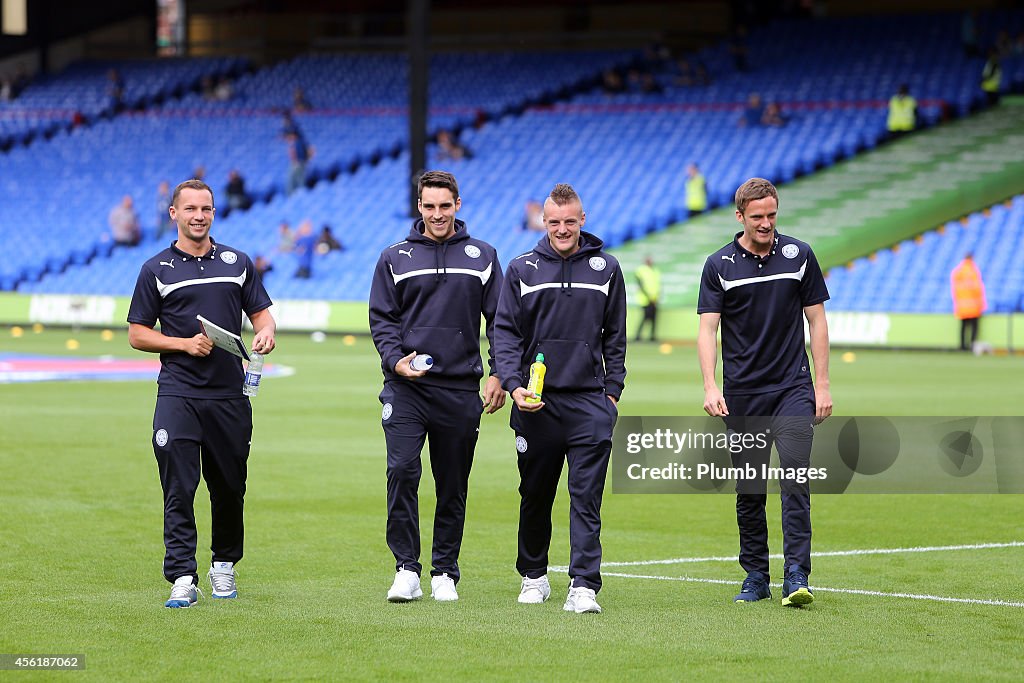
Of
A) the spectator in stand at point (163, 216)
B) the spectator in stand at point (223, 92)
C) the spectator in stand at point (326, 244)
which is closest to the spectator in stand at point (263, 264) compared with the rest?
the spectator in stand at point (326, 244)

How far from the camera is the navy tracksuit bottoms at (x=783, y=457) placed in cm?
852

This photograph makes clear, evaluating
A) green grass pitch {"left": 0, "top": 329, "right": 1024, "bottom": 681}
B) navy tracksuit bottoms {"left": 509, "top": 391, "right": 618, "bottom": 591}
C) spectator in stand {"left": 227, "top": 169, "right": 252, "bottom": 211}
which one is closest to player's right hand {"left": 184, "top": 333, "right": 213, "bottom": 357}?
green grass pitch {"left": 0, "top": 329, "right": 1024, "bottom": 681}

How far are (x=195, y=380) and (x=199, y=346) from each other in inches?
9.5

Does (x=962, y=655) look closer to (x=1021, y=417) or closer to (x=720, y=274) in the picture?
(x=720, y=274)

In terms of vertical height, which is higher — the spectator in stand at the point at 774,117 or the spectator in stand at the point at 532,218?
the spectator in stand at the point at 774,117

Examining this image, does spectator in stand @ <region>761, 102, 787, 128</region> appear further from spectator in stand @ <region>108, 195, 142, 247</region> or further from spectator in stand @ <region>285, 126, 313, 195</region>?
spectator in stand @ <region>108, 195, 142, 247</region>

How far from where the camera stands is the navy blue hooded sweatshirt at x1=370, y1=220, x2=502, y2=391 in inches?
343

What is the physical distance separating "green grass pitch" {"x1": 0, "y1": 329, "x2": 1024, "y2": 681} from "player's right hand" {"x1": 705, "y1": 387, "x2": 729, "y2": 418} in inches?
39.1

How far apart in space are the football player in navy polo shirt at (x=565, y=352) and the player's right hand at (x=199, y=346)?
58.1 inches

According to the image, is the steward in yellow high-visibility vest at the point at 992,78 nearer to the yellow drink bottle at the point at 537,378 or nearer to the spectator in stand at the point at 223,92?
the spectator in stand at the point at 223,92

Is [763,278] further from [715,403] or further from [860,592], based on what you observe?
[860,592]

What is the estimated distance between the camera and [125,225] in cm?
4572

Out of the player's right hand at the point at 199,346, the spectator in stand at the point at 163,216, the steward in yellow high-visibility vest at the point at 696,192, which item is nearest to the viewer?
the player's right hand at the point at 199,346

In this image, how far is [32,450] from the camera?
51.4ft
